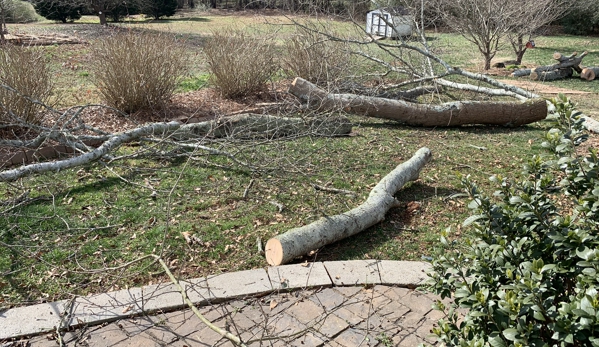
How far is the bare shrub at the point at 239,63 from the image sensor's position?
28.3 ft

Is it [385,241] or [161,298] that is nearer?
[161,298]

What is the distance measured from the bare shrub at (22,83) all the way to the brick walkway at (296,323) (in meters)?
3.82

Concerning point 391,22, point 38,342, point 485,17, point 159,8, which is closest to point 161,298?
point 38,342

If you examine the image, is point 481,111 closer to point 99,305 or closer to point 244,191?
point 244,191

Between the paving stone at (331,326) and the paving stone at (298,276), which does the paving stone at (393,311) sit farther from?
the paving stone at (298,276)

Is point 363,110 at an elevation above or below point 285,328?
above

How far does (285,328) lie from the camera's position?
3062 millimetres

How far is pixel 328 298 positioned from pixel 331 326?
0.99ft

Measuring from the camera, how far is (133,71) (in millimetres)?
7086

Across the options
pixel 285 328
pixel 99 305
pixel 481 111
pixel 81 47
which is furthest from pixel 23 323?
pixel 81 47

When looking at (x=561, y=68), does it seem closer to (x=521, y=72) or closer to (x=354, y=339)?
(x=521, y=72)

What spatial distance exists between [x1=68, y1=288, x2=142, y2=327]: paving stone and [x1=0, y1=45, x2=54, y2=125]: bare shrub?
11.3ft

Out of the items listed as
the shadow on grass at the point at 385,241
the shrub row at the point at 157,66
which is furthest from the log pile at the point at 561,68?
the shadow on grass at the point at 385,241

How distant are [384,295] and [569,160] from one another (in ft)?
5.72
